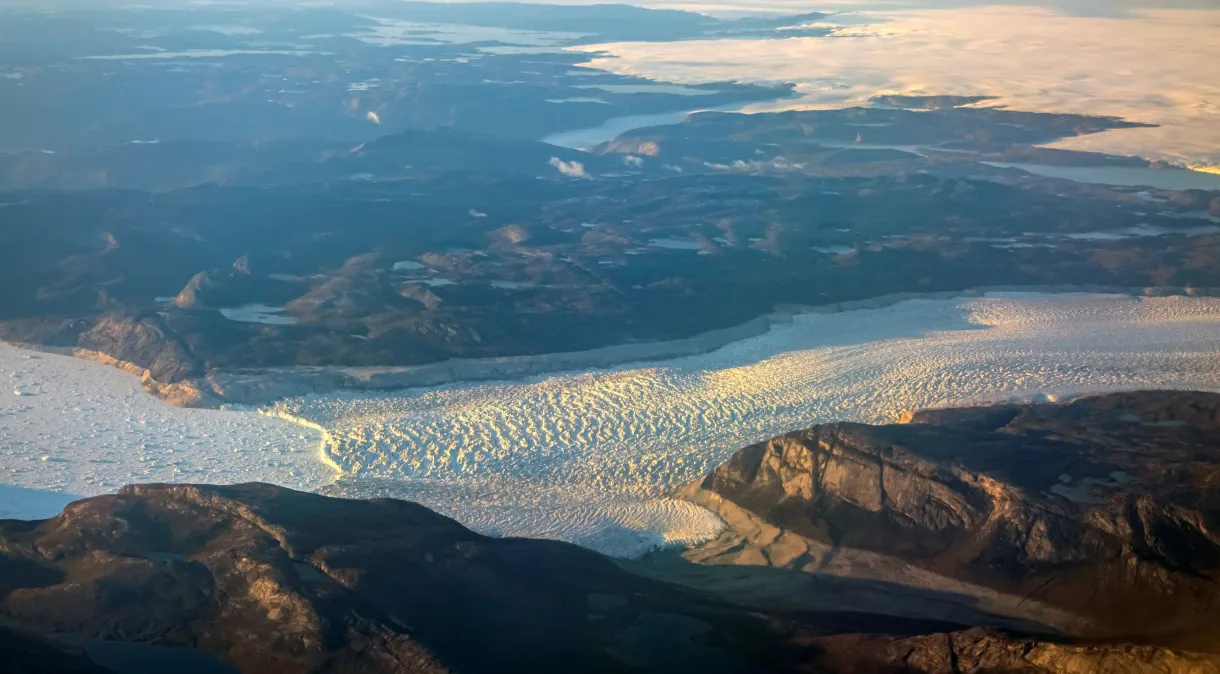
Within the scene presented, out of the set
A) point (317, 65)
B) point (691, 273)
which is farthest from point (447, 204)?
point (317, 65)

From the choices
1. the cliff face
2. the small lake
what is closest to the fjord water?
the cliff face

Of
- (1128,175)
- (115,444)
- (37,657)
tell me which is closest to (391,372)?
(115,444)

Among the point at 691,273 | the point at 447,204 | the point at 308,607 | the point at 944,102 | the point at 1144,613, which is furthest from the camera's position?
the point at 944,102

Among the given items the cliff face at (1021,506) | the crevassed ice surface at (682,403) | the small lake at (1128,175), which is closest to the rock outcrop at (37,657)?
the crevassed ice surface at (682,403)

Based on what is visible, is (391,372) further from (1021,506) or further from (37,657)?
(37,657)

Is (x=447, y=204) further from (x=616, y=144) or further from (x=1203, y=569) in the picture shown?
(x=1203, y=569)
